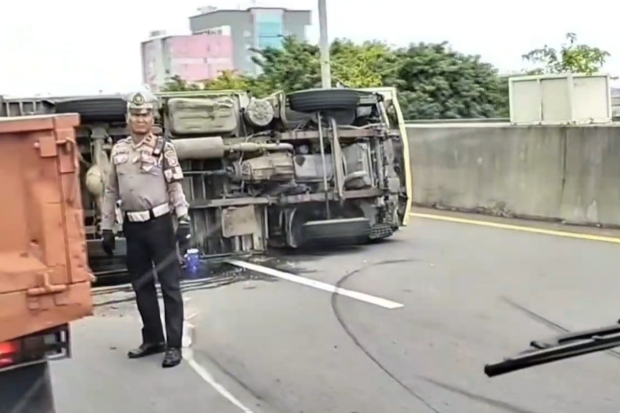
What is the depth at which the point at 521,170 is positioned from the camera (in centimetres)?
1445

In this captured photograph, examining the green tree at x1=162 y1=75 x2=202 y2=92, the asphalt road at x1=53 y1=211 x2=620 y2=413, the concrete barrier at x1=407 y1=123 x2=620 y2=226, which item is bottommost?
the asphalt road at x1=53 y1=211 x2=620 y2=413

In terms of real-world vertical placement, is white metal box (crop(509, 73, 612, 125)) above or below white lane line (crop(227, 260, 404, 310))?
above

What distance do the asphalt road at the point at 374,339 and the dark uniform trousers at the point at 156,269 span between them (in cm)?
32

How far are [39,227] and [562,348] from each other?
2.24 m

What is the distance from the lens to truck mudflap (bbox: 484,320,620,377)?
385 centimetres

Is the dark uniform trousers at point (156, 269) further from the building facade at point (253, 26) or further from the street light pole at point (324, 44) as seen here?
the building facade at point (253, 26)

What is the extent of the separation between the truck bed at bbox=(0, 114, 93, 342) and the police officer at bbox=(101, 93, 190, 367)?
2.84m

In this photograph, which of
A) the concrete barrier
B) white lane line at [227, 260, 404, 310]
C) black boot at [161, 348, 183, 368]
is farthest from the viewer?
the concrete barrier

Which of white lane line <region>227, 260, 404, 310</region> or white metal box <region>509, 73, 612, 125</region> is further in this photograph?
white metal box <region>509, 73, 612, 125</region>

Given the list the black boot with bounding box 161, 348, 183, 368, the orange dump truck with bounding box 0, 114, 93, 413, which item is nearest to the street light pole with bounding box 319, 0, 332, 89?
the black boot with bounding box 161, 348, 183, 368

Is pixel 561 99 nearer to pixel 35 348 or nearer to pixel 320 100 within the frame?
pixel 320 100

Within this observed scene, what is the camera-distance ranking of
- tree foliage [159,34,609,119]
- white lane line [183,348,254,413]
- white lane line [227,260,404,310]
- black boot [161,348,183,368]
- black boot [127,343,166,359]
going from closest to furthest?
white lane line [183,348,254,413]
black boot [161,348,183,368]
black boot [127,343,166,359]
white lane line [227,260,404,310]
tree foliage [159,34,609,119]

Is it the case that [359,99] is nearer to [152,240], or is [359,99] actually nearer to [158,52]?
[152,240]

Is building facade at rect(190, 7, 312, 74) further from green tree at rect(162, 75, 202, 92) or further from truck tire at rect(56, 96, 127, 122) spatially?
truck tire at rect(56, 96, 127, 122)
